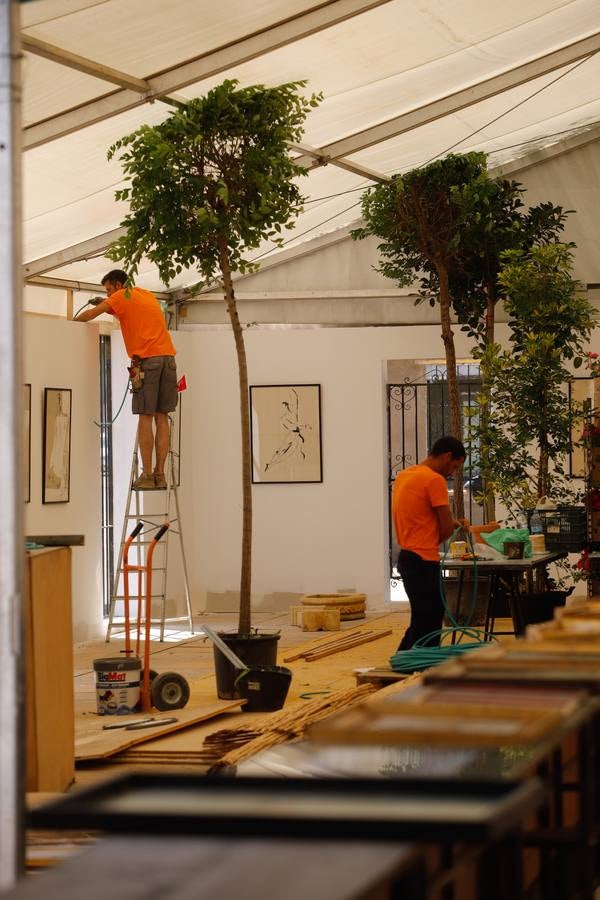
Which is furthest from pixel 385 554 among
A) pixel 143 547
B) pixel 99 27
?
pixel 99 27

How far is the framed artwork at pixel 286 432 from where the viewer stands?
13.3 metres

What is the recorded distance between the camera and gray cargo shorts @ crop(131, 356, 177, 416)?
1047 cm

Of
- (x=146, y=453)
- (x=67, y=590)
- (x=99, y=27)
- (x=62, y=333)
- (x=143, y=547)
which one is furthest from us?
(x=143, y=547)

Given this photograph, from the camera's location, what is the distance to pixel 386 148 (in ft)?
37.3

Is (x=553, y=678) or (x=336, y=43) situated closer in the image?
(x=553, y=678)

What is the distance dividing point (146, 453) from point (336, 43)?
3654 mm

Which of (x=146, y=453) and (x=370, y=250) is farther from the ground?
(x=370, y=250)

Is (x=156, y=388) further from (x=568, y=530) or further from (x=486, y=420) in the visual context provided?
(x=568, y=530)

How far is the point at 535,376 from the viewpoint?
1106cm

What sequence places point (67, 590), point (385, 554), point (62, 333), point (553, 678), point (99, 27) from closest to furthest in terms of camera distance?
point (553, 678) → point (67, 590) → point (99, 27) → point (62, 333) → point (385, 554)

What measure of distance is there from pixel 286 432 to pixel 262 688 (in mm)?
5953

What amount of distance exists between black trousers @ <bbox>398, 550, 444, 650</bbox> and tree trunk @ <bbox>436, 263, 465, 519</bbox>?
11.9ft

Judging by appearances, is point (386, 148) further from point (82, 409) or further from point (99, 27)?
point (99, 27)

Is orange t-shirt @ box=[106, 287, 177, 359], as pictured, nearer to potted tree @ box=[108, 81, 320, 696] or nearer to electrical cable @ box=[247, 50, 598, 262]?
electrical cable @ box=[247, 50, 598, 262]
